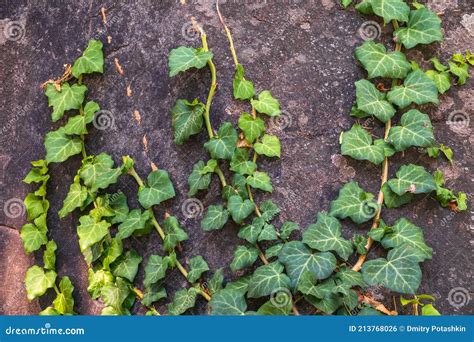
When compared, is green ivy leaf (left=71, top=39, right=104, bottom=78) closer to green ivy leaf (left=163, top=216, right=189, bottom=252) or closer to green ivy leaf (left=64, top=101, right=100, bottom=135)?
green ivy leaf (left=64, top=101, right=100, bottom=135)

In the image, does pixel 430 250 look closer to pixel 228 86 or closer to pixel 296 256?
pixel 296 256

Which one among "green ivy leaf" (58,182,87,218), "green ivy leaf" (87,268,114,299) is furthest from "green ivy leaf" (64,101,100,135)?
"green ivy leaf" (87,268,114,299)

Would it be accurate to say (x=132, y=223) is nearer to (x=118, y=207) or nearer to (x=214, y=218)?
(x=118, y=207)

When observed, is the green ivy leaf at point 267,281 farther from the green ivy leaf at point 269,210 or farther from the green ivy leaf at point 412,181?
the green ivy leaf at point 412,181

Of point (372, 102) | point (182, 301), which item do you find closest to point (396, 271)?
point (372, 102)

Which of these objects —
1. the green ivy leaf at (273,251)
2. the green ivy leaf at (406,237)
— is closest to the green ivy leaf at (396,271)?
the green ivy leaf at (406,237)
